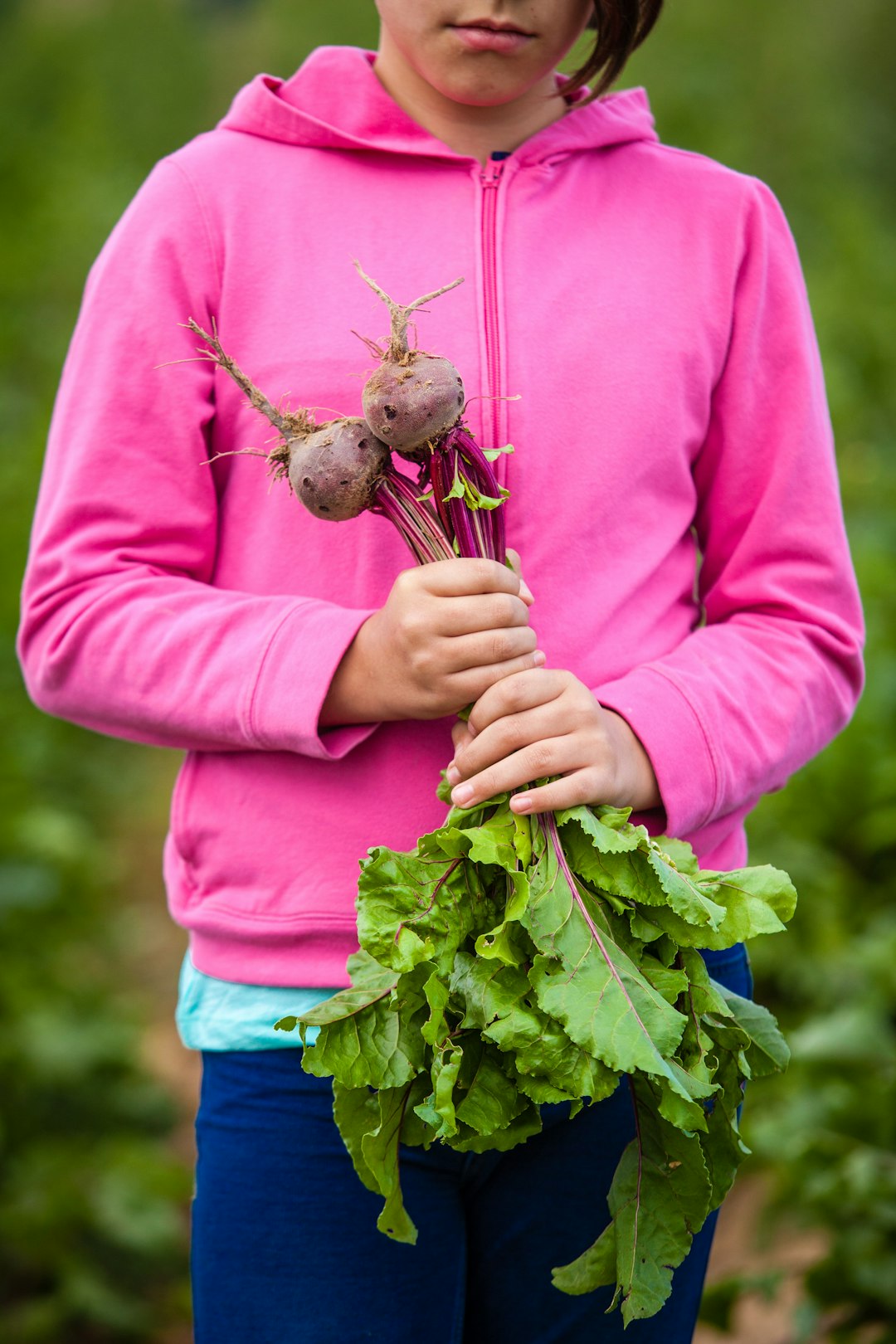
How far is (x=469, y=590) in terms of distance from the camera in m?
1.45

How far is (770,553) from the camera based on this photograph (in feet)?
5.71

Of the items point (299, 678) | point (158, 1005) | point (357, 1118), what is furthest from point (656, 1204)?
point (158, 1005)

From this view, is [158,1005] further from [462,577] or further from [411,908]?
[462,577]

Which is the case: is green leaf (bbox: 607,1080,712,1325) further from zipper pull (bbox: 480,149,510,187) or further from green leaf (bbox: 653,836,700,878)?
zipper pull (bbox: 480,149,510,187)

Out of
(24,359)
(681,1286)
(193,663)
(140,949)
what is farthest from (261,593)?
(24,359)

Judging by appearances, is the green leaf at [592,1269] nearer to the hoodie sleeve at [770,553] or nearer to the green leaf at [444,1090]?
the green leaf at [444,1090]

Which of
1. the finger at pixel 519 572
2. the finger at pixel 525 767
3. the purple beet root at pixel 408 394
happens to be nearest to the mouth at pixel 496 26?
the purple beet root at pixel 408 394

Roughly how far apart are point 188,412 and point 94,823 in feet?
17.2

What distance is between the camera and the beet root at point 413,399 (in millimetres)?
1422

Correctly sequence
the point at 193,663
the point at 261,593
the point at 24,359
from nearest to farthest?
the point at 193,663 < the point at 261,593 < the point at 24,359

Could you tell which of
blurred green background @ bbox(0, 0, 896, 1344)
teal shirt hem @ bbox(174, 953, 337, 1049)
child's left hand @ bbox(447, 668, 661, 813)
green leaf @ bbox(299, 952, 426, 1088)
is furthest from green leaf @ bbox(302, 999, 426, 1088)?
blurred green background @ bbox(0, 0, 896, 1344)

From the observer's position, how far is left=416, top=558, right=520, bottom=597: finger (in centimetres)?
145

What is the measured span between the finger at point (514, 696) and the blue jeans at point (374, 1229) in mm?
457

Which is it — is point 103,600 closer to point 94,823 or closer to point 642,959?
point 642,959
